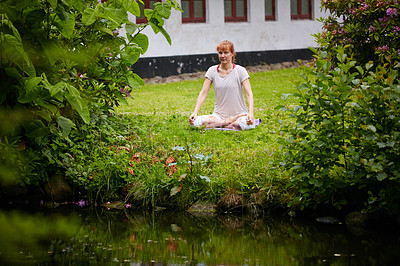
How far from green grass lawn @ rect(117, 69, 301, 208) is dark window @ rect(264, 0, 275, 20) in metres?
8.50

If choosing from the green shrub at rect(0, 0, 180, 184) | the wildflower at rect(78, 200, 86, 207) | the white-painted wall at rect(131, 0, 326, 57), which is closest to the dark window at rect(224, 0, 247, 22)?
the white-painted wall at rect(131, 0, 326, 57)

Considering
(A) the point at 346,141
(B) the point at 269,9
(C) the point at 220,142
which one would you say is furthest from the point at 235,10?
(A) the point at 346,141

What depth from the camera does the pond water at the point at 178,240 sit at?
6020 mm

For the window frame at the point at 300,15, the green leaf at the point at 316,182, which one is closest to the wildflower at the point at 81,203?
the green leaf at the point at 316,182

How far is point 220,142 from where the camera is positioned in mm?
9438

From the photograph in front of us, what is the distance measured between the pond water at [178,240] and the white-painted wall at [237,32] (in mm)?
12740

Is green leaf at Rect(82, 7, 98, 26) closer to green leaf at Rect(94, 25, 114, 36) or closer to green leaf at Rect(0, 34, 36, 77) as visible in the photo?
green leaf at Rect(94, 25, 114, 36)

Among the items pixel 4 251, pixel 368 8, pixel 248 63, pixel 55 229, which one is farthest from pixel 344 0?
pixel 248 63

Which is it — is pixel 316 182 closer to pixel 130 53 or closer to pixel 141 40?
pixel 141 40

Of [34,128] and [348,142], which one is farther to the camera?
[34,128]

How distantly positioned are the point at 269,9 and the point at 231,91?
12.8 metres

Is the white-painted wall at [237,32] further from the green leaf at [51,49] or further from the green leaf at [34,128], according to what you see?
the green leaf at [51,49]

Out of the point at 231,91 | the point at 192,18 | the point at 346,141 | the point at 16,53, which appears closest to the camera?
the point at 16,53

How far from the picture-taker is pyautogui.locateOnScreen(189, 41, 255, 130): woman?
10.5m
